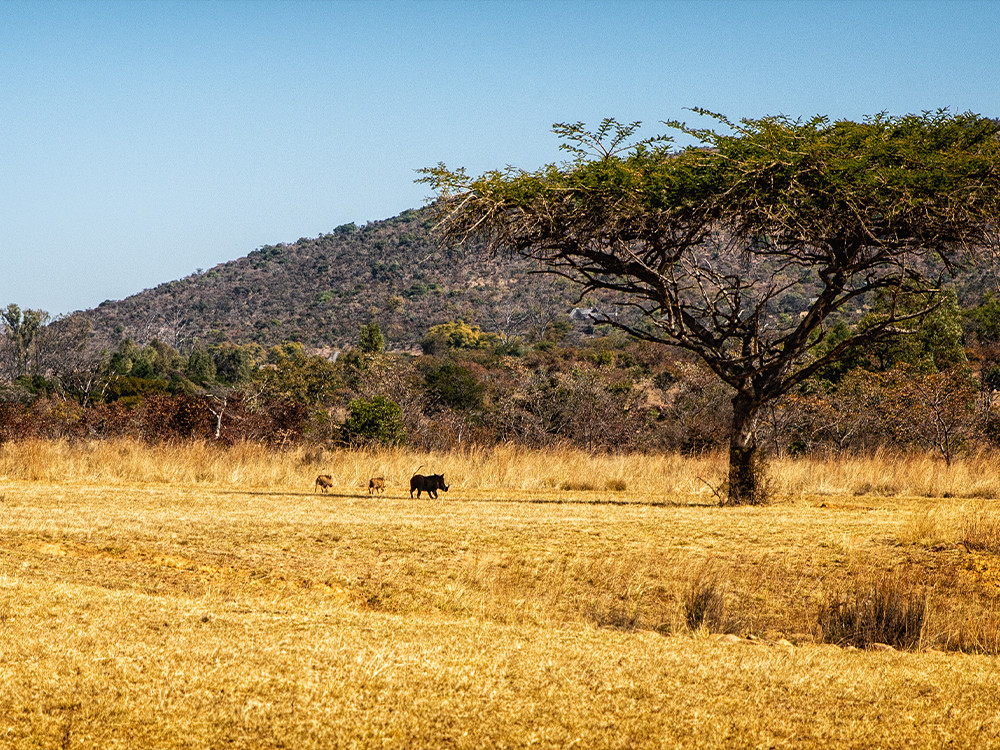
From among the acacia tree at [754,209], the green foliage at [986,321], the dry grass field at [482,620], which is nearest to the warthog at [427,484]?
the dry grass field at [482,620]

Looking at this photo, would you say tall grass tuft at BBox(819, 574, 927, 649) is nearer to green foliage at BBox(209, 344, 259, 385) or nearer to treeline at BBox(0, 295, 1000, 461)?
treeline at BBox(0, 295, 1000, 461)

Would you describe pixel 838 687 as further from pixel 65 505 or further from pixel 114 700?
pixel 65 505

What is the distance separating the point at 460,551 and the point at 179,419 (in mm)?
17461

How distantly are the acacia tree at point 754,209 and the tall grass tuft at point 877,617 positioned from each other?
20.0 ft

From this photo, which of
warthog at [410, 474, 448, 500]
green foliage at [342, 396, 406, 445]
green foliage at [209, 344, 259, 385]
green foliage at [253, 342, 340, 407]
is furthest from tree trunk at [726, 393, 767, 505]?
green foliage at [209, 344, 259, 385]

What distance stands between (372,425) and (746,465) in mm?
11105

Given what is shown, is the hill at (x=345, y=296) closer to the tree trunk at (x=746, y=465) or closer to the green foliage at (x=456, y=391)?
the green foliage at (x=456, y=391)

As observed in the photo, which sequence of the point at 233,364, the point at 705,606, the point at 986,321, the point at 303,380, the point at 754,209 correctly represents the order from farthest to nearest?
the point at 233,364 < the point at 986,321 < the point at 303,380 < the point at 754,209 < the point at 705,606

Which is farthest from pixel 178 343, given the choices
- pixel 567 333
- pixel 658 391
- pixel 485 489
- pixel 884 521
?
pixel 884 521

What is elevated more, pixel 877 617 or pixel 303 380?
pixel 303 380

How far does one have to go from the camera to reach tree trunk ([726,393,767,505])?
14.9m

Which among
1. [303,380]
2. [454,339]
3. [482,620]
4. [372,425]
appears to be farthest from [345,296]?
[482,620]

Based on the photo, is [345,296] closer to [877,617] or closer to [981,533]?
Answer: [981,533]

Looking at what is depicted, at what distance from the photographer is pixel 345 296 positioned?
9056 cm
